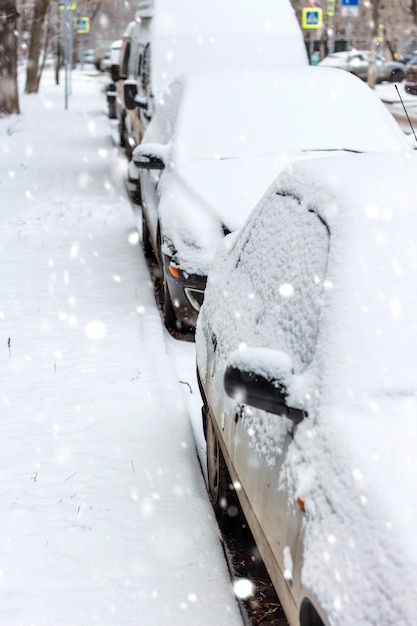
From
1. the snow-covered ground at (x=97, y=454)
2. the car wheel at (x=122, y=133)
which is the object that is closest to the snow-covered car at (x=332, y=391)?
the snow-covered ground at (x=97, y=454)

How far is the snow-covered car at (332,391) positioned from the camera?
7.05 ft

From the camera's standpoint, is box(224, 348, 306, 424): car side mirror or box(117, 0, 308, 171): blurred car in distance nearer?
box(224, 348, 306, 424): car side mirror

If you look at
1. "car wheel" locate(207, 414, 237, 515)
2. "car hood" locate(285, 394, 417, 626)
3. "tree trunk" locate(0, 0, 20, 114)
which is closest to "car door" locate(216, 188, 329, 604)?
"car hood" locate(285, 394, 417, 626)

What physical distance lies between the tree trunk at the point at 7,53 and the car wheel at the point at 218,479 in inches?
687

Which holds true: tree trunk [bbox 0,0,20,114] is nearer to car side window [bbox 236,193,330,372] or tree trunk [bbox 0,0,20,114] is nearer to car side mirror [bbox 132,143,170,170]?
car side mirror [bbox 132,143,170,170]

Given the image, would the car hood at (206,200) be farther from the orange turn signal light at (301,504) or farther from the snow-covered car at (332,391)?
the orange turn signal light at (301,504)

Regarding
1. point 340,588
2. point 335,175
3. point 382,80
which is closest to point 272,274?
point 335,175

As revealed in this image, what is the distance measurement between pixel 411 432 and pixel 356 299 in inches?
19.9

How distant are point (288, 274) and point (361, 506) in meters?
1.25

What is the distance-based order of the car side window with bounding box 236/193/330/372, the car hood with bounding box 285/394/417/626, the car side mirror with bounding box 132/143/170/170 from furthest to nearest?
1. the car side mirror with bounding box 132/143/170/170
2. the car side window with bounding box 236/193/330/372
3. the car hood with bounding box 285/394/417/626

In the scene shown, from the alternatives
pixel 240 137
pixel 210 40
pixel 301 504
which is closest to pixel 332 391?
pixel 301 504

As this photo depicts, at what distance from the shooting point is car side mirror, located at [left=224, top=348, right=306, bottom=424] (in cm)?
268

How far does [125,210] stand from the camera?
486 inches

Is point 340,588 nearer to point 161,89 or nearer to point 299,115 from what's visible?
point 299,115
